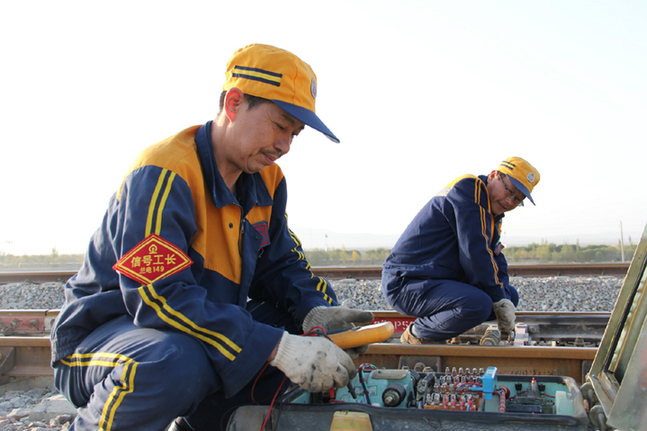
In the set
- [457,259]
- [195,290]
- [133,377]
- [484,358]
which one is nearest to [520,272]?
[457,259]

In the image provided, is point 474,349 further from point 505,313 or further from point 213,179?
point 213,179

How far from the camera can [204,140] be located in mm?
2328

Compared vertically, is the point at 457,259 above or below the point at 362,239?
above

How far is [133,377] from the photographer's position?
168 cm

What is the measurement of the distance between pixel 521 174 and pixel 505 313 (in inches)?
44.8

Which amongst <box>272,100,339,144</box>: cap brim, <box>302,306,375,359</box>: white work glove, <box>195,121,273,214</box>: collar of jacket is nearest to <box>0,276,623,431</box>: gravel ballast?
<box>302,306,375,359</box>: white work glove

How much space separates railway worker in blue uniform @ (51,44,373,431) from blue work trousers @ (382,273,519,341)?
164 cm

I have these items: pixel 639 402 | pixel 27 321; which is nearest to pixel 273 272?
pixel 639 402

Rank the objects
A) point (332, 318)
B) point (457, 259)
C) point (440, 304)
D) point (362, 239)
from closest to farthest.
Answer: point (332, 318)
point (440, 304)
point (457, 259)
point (362, 239)

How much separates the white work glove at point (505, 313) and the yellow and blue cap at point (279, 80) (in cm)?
258

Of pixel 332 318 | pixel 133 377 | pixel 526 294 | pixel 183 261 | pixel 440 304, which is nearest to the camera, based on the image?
pixel 133 377

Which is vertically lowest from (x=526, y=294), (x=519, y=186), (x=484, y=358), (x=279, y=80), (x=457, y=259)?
(x=526, y=294)

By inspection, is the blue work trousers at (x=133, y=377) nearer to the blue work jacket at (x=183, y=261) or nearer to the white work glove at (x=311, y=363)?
the blue work jacket at (x=183, y=261)

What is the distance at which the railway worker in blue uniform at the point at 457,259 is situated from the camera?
4020 mm
